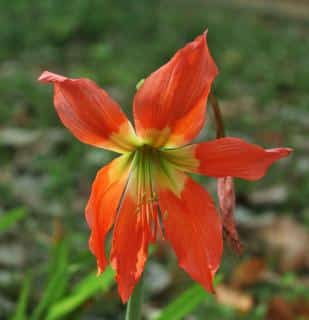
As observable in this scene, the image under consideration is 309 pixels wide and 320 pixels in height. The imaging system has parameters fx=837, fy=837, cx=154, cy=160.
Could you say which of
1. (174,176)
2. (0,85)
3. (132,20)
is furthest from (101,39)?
(174,176)

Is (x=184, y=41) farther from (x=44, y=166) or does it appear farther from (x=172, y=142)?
(x=172, y=142)

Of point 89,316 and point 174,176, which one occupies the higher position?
point 174,176

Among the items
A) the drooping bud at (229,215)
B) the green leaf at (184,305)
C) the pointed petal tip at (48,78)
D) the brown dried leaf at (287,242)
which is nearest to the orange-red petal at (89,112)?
the pointed petal tip at (48,78)

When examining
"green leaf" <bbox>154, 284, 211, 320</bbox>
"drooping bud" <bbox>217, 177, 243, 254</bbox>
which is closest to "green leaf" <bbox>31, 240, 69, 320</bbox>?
"green leaf" <bbox>154, 284, 211, 320</bbox>

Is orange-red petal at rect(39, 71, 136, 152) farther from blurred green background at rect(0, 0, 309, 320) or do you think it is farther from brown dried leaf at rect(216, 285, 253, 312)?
brown dried leaf at rect(216, 285, 253, 312)

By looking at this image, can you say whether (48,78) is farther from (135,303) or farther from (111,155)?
(111,155)

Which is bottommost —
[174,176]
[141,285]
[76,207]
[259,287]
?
[259,287]

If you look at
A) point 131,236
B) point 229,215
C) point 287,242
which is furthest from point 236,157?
point 287,242
